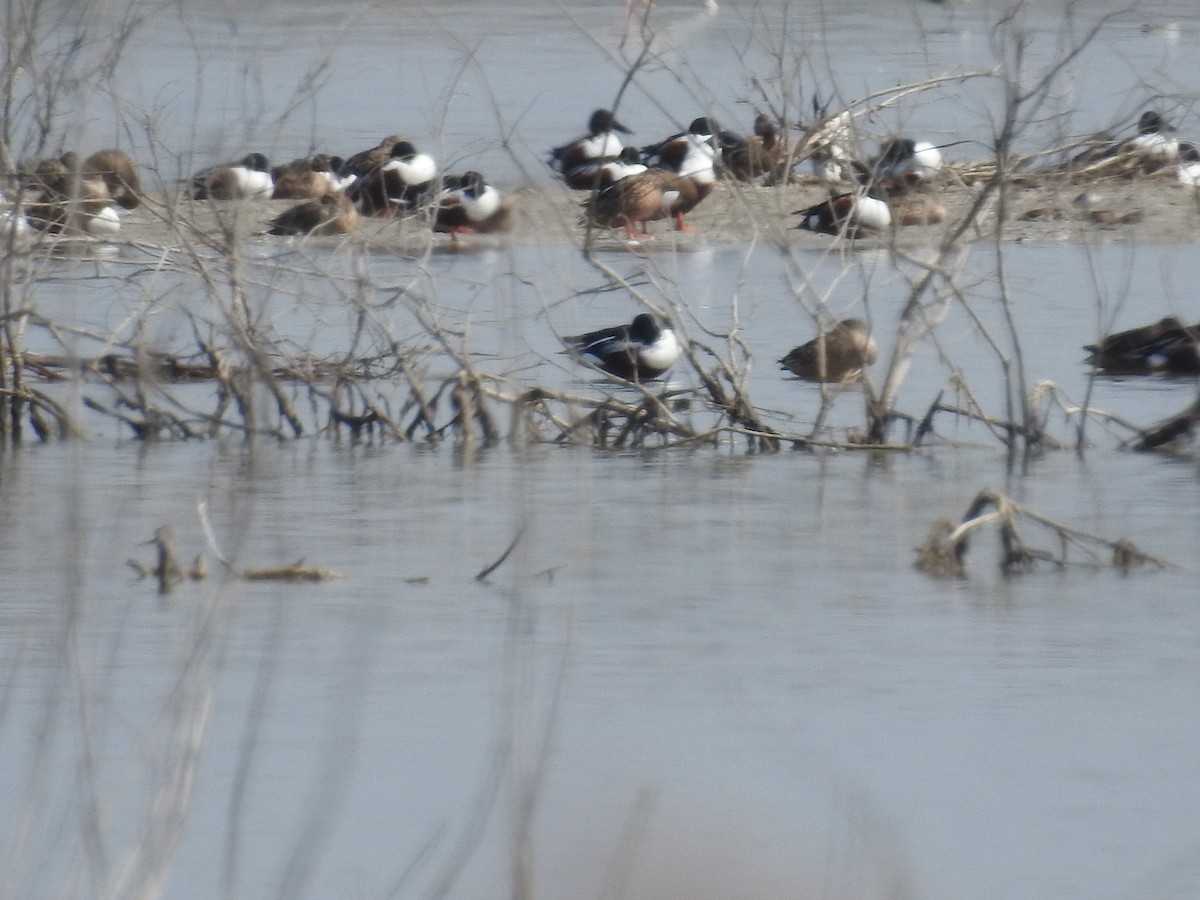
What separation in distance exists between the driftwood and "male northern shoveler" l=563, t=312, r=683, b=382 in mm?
3354

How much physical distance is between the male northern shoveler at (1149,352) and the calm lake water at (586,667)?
103mm

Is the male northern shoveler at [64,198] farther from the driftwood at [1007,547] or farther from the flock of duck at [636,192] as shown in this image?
the driftwood at [1007,547]

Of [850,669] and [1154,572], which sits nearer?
[850,669]

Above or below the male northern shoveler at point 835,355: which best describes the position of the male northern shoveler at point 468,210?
above

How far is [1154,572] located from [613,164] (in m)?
11.5

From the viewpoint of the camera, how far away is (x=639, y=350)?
10.2 metres

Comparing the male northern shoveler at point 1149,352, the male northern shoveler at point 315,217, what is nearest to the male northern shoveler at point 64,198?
the male northern shoveler at point 315,217

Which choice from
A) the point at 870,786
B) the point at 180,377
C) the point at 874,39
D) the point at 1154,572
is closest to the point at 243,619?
the point at 870,786

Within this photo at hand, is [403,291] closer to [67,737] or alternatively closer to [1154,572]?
[1154,572]

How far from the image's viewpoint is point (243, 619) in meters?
6.07

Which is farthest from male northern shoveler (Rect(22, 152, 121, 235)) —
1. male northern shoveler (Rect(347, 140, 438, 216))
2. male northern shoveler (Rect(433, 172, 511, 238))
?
male northern shoveler (Rect(433, 172, 511, 238))

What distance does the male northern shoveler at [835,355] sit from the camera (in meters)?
8.52

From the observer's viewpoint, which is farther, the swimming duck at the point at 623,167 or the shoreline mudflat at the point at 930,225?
the swimming duck at the point at 623,167

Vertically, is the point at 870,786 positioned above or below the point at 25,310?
below
